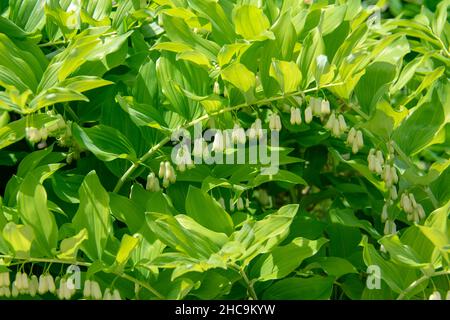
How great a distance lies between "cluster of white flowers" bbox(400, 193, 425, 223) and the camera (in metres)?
1.99

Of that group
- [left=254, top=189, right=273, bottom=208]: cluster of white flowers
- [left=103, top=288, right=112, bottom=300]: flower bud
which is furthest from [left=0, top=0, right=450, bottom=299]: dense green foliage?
[left=254, top=189, right=273, bottom=208]: cluster of white flowers

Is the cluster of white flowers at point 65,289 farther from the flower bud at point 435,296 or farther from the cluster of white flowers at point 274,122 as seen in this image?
the flower bud at point 435,296

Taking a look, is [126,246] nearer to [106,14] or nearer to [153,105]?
[153,105]

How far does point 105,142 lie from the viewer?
6.52 feet

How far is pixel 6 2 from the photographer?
2.35m

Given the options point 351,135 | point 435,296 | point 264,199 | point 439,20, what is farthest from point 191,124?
point 439,20

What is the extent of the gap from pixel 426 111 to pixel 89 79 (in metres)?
0.91

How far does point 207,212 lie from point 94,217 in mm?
277

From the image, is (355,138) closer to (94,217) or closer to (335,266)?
(335,266)

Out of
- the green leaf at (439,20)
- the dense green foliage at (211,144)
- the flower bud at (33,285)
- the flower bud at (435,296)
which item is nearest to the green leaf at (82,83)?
the dense green foliage at (211,144)

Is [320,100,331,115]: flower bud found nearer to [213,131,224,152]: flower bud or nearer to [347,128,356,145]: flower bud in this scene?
[347,128,356,145]: flower bud

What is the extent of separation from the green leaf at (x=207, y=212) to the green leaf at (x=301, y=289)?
0.24 metres

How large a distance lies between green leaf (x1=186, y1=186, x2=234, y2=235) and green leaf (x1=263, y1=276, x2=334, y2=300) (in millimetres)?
241
